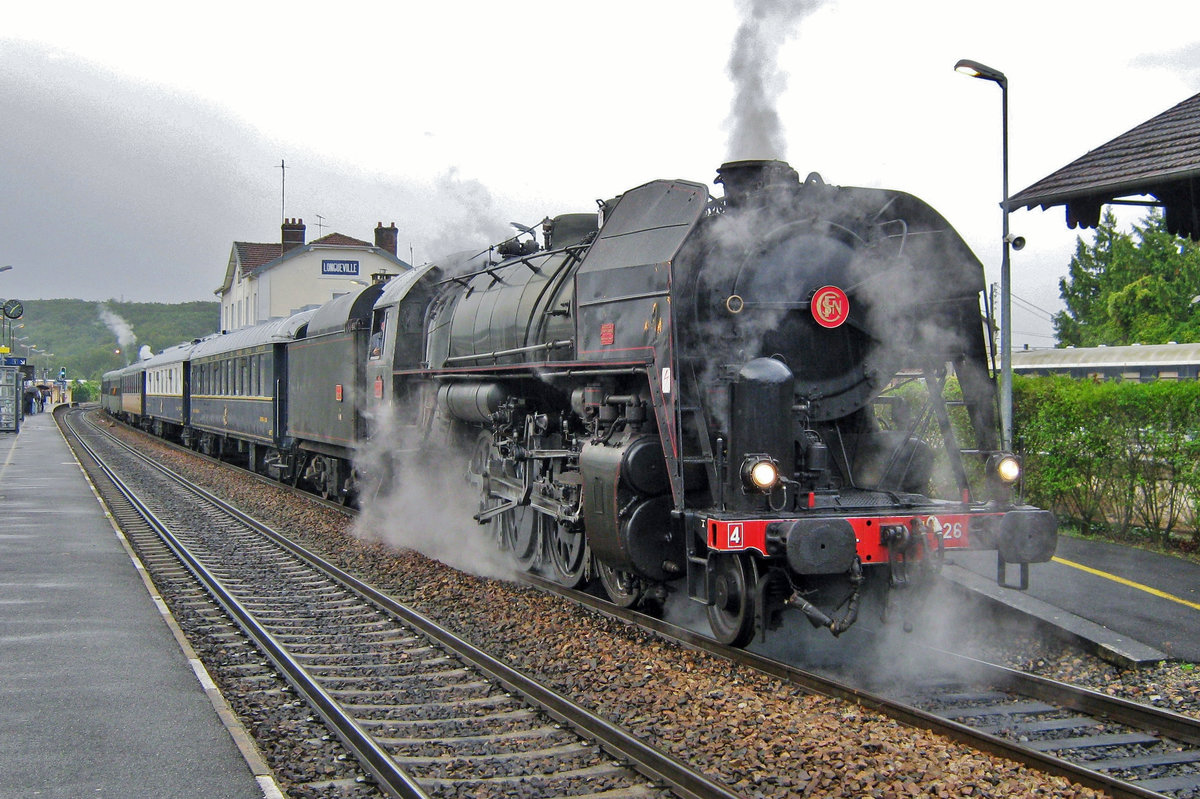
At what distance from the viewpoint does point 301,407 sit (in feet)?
55.3

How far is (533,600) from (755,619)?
9.17 ft

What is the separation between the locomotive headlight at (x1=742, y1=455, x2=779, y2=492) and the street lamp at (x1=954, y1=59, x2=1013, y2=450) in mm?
5240

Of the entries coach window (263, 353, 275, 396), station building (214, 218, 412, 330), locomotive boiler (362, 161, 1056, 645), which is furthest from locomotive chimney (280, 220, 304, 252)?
locomotive boiler (362, 161, 1056, 645)

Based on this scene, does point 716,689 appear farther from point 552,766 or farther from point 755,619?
point 552,766

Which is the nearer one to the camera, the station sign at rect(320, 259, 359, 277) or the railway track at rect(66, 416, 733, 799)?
the railway track at rect(66, 416, 733, 799)

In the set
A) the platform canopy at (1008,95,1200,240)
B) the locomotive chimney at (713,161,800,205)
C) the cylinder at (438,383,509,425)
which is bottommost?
the cylinder at (438,383,509,425)

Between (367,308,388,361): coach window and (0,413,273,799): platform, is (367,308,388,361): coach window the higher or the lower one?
the higher one

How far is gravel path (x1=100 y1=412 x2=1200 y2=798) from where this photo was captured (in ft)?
14.2

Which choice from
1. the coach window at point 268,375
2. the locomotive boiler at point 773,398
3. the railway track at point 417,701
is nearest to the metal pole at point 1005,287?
the locomotive boiler at point 773,398

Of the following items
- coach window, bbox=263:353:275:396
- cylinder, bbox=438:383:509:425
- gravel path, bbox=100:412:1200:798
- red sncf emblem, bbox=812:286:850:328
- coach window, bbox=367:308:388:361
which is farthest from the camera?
coach window, bbox=263:353:275:396

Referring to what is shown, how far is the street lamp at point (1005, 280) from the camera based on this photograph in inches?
410

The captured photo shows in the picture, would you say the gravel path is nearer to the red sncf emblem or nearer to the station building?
the red sncf emblem

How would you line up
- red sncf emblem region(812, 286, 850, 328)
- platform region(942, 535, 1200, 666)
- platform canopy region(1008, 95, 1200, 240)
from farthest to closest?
platform canopy region(1008, 95, 1200, 240) → platform region(942, 535, 1200, 666) → red sncf emblem region(812, 286, 850, 328)

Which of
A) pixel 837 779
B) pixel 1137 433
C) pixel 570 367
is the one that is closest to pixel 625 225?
pixel 570 367
